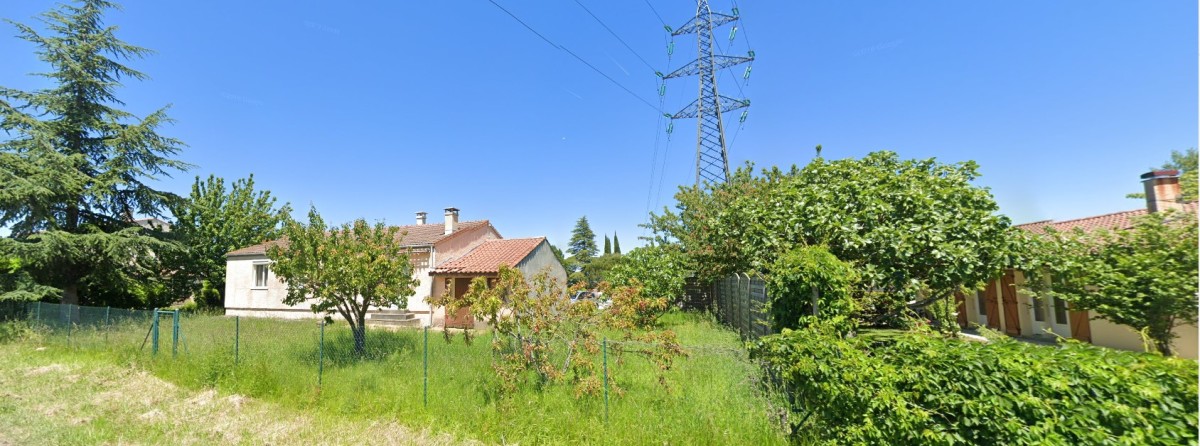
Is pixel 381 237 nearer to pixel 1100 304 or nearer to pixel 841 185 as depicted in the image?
pixel 841 185

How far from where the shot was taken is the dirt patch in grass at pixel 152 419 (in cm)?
598

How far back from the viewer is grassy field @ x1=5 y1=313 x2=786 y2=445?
219 inches

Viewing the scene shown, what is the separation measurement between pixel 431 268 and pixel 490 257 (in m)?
2.33

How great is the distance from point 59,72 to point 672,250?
23659 millimetres

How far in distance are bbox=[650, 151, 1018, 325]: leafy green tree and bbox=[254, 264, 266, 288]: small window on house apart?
21.7 meters

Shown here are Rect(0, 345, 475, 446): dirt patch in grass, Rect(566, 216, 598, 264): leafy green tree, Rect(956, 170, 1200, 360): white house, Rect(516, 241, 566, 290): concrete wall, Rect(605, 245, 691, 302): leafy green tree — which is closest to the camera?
Rect(0, 345, 475, 446): dirt patch in grass

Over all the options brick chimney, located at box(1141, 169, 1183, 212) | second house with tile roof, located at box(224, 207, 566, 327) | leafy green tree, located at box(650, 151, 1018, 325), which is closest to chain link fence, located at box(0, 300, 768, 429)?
leafy green tree, located at box(650, 151, 1018, 325)

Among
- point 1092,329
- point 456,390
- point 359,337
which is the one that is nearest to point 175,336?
point 359,337

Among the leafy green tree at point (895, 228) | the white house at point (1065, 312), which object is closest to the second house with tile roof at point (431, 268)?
the leafy green tree at point (895, 228)

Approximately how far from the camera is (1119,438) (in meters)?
3.08

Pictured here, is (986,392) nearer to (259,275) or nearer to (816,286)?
(816,286)

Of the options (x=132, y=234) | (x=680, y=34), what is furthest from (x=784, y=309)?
(x=132, y=234)

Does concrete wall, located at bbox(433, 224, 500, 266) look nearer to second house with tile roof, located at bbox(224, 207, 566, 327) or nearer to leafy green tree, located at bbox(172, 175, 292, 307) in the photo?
second house with tile roof, located at bbox(224, 207, 566, 327)

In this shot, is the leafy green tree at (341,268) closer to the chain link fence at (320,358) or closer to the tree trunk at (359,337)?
the tree trunk at (359,337)
